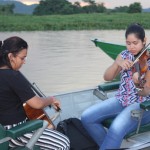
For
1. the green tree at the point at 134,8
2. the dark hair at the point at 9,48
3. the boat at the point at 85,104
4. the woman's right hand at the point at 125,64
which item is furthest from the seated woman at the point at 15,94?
the green tree at the point at 134,8

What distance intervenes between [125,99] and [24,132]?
134 centimetres

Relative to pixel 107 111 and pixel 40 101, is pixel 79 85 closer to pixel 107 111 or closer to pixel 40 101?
pixel 107 111

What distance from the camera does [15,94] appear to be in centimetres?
326

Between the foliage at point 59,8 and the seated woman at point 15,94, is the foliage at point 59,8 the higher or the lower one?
the lower one

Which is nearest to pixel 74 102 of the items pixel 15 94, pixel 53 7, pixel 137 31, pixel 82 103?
pixel 82 103

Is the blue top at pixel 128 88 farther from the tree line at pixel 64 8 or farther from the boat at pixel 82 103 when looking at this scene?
the tree line at pixel 64 8

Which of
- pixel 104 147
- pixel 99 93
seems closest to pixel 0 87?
pixel 104 147

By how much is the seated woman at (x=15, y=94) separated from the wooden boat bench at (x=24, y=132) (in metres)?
0.15

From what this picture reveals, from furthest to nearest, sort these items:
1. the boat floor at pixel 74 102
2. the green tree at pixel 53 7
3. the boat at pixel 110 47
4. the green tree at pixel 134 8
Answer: the green tree at pixel 134 8, the green tree at pixel 53 7, the boat at pixel 110 47, the boat floor at pixel 74 102

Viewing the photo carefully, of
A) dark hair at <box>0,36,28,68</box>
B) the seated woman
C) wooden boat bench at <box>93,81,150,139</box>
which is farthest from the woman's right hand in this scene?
dark hair at <box>0,36,28,68</box>

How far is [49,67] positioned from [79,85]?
2717mm

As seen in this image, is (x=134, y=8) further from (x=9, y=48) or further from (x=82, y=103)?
(x=9, y=48)

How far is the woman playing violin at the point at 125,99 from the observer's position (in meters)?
3.84

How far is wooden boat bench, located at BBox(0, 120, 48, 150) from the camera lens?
9.80 feet
